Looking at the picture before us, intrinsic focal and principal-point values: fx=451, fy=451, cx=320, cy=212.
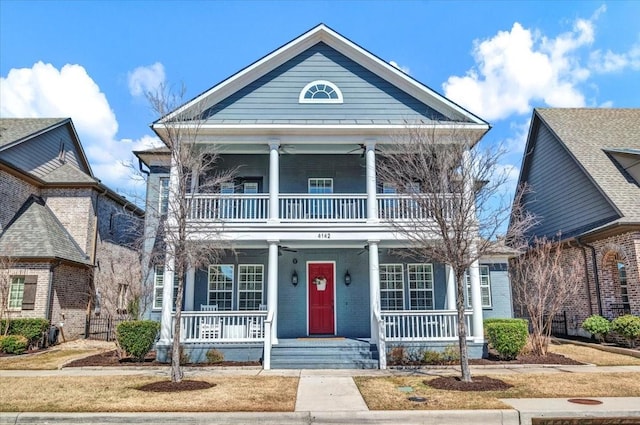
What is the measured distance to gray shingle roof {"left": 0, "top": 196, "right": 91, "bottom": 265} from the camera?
16.9 m

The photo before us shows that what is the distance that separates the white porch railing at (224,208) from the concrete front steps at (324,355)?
400cm

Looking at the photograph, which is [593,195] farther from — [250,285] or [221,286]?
[221,286]

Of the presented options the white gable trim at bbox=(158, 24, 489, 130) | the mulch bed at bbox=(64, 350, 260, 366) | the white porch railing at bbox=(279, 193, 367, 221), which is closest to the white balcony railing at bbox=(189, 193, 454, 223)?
the white porch railing at bbox=(279, 193, 367, 221)

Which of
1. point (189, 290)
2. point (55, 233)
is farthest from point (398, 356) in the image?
point (55, 233)

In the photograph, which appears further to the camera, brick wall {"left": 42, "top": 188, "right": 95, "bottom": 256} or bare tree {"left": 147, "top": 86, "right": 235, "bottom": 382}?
brick wall {"left": 42, "top": 188, "right": 95, "bottom": 256}

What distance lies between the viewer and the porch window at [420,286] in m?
15.6

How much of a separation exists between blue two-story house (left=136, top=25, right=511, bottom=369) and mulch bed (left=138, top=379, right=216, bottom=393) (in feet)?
8.85

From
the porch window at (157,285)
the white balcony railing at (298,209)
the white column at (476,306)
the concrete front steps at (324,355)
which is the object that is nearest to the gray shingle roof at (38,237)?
the porch window at (157,285)

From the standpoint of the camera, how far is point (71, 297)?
1834 centimetres

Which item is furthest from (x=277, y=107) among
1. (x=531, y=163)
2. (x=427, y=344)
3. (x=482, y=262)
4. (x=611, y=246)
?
(x=531, y=163)

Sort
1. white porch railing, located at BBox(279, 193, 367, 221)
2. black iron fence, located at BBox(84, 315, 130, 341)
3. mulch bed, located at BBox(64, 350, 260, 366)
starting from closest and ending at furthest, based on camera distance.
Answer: mulch bed, located at BBox(64, 350, 260, 366), white porch railing, located at BBox(279, 193, 367, 221), black iron fence, located at BBox(84, 315, 130, 341)

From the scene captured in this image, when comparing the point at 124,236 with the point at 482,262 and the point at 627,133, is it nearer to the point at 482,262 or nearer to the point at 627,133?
the point at 482,262

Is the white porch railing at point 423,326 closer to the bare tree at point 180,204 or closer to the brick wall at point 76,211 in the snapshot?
the bare tree at point 180,204

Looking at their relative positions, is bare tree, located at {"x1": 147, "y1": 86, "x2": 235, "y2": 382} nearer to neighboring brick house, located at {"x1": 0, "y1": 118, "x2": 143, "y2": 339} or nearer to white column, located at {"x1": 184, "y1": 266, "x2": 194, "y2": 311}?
white column, located at {"x1": 184, "y1": 266, "x2": 194, "y2": 311}
